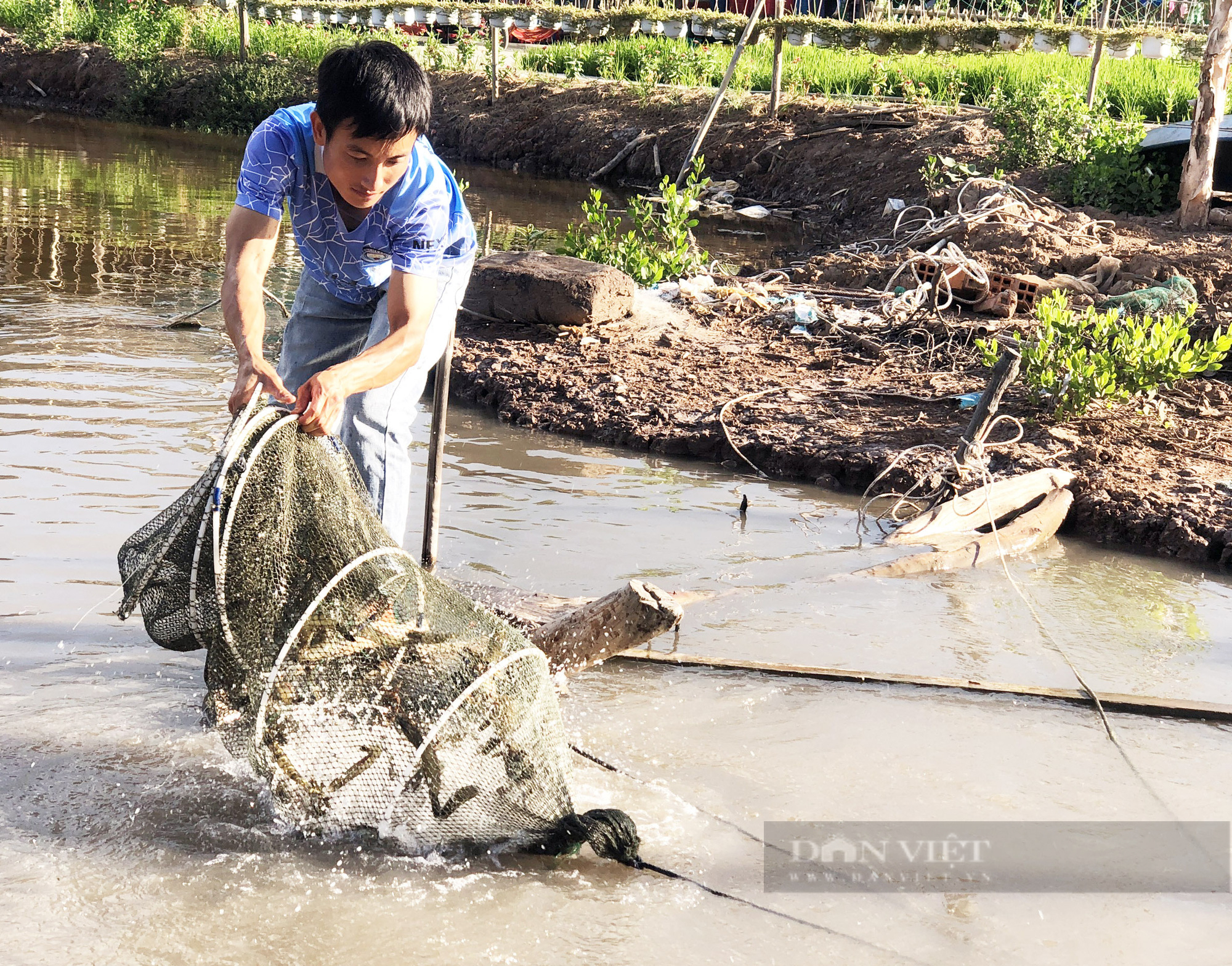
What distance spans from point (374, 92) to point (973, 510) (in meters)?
3.23

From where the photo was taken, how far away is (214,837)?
8.93 feet

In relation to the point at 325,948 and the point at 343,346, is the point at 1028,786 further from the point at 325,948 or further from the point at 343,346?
the point at 343,346

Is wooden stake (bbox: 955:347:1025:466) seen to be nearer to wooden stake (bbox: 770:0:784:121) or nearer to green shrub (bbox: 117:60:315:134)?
wooden stake (bbox: 770:0:784:121)

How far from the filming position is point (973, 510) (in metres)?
4.84

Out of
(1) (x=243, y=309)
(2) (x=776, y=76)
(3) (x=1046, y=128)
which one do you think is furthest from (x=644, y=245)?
(2) (x=776, y=76)

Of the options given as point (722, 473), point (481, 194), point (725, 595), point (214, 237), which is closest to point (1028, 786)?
point (725, 595)

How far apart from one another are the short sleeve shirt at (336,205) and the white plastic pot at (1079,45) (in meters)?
15.6

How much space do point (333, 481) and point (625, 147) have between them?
51.8 ft

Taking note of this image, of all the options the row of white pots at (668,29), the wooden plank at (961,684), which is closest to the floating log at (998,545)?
the wooden plank at (961,684)

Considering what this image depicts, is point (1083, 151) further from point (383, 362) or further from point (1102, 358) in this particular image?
point (383, 362)

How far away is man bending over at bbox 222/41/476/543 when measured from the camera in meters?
2.56

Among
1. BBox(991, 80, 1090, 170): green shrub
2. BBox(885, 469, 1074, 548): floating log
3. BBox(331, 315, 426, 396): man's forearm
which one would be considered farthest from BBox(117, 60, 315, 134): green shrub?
BBox(331, 315, 426, 396): man's forearm

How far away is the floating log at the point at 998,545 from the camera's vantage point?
4.49m

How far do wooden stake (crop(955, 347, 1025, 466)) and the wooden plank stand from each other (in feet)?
6.00
